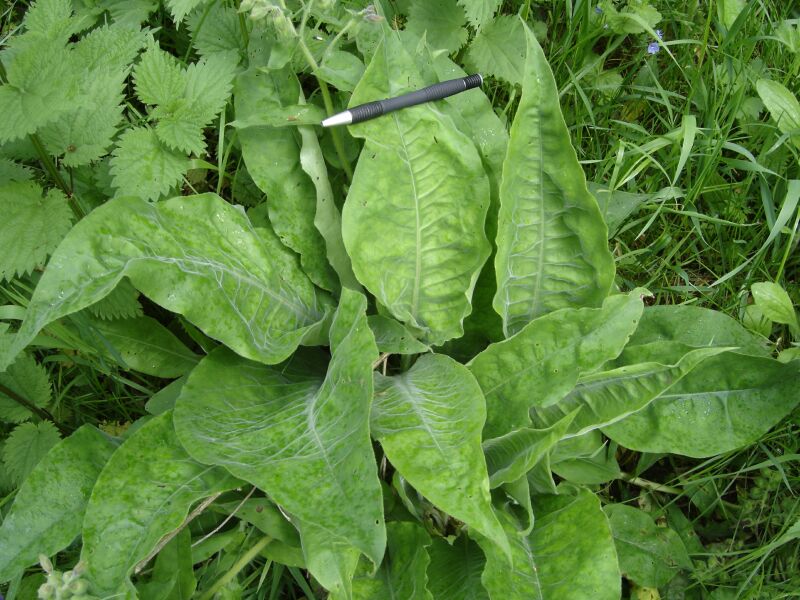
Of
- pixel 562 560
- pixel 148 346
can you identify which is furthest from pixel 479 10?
pixel 562 560

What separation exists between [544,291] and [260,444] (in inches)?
32.5

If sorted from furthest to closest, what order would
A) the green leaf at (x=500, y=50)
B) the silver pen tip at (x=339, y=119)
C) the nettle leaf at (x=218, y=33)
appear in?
the green leaf at (x=500, y=50)
the nettle leaf at (x=218, y=33)
the silver pen tip at (x=339, y=119)

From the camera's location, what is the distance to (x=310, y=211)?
81.3 inches

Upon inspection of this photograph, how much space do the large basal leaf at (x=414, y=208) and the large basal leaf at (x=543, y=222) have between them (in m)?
0.09

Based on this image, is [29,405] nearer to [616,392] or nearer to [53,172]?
[53,172]

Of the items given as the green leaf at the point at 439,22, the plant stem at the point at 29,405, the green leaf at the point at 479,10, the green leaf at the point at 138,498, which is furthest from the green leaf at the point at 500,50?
the plant stem at the point at 29,405

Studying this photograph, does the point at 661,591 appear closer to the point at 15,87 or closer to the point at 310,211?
the point at 310,211

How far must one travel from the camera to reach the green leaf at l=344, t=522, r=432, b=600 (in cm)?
181

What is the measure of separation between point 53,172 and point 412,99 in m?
0.92

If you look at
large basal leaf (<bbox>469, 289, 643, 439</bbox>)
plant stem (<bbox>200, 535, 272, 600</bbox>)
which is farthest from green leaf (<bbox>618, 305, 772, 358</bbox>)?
plant stem (<bbox>200, 535, 272, 600</bbox>)

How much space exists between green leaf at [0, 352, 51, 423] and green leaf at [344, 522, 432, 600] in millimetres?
989

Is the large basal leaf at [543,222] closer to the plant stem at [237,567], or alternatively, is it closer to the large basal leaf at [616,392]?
the large basal leaf at [616,392]

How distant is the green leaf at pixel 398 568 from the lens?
1811 millimetres

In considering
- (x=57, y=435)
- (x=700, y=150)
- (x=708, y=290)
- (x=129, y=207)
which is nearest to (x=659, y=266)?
(x=708, y=290)
